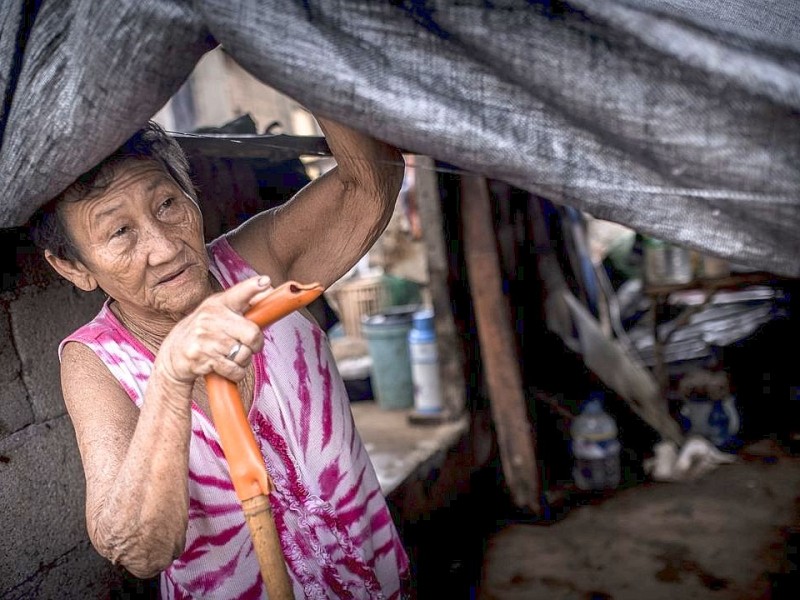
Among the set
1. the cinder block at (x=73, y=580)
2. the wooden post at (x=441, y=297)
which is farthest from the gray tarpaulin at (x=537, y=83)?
the wooden post at (x=441, y=297)

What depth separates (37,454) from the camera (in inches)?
74.7

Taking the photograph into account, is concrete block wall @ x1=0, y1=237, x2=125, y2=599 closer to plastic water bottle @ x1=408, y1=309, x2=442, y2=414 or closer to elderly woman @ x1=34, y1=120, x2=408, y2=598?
elderly woman @ x1=34, y1=120, x2=408, y2=598

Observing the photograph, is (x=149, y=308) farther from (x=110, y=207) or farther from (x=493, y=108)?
(x=493, y=108)

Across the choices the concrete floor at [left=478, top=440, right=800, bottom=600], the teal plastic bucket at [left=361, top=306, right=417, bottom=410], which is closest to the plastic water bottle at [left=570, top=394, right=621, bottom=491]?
the concrete floor at [left=478, top=440, right=800, bottom=600]

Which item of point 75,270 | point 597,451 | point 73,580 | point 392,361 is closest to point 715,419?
point 597,451

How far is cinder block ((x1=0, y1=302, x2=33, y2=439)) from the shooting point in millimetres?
1833

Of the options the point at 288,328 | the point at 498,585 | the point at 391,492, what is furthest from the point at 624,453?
the point at 288,328

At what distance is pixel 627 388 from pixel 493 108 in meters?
4.34

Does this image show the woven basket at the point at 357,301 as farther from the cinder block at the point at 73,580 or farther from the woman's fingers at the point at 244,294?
the woman's fingers at the point at 244,294

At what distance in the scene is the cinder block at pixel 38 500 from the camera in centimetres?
178

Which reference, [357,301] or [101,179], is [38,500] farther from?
[357,301]

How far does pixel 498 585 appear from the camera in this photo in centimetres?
373

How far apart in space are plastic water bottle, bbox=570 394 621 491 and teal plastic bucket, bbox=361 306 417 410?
1.68 meters

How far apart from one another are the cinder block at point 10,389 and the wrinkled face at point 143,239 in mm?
593
